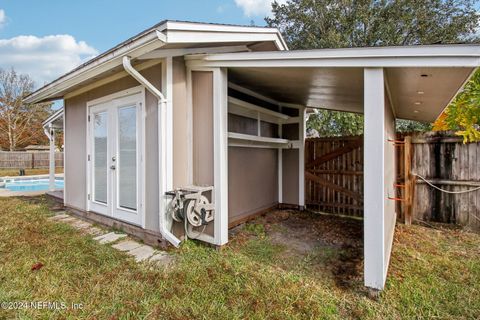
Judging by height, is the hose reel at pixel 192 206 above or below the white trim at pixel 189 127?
below

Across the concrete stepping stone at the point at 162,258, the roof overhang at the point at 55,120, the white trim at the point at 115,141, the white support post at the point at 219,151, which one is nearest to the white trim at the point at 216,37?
the white support post at the point at 219,151

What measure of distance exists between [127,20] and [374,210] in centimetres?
1115

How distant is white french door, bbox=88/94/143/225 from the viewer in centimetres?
411

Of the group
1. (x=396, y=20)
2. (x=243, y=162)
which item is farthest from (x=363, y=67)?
(x=396, y=20)

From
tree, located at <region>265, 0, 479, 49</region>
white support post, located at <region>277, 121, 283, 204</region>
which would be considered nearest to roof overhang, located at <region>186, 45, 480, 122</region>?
white support post, located at <region>277, 121, 283, 204</region>

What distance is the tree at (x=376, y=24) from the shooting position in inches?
439

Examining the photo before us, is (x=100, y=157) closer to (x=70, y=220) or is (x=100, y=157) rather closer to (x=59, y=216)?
(x=70, y=220)

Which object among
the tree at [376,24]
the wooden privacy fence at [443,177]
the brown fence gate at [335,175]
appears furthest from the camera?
the tree at [376,24]

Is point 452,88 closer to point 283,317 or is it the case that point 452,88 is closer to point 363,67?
point 363,67

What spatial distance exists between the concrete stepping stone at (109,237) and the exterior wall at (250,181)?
1.78 meters

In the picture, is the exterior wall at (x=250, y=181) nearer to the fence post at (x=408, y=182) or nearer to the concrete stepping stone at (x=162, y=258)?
the concrete stepping stone at (x=162, y=258)

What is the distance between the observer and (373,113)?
253cm

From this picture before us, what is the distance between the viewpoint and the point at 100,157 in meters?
4.88

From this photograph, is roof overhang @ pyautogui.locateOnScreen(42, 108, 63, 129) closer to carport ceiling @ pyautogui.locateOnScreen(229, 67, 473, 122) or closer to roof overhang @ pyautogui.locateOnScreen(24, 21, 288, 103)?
roof overhang @ pyautogui.locateOnScreen(24, 21, 288, 103)
